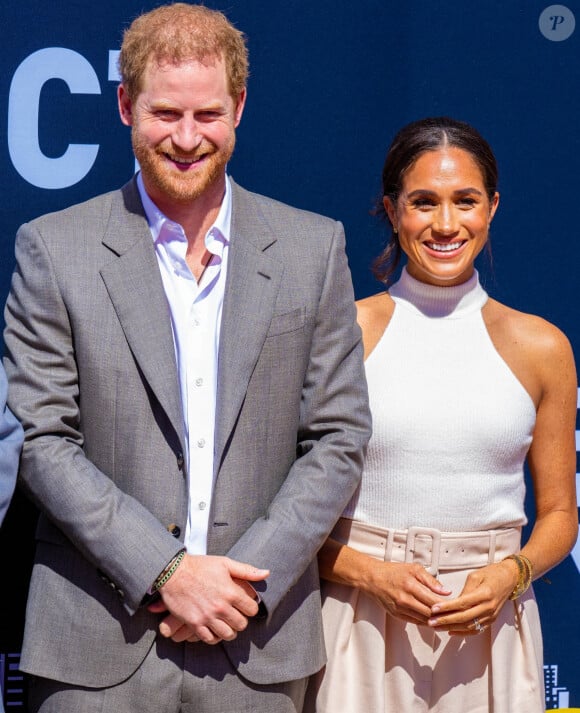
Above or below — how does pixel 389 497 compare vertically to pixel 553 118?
below

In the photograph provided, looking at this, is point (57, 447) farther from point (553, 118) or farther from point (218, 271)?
point (553, 118)

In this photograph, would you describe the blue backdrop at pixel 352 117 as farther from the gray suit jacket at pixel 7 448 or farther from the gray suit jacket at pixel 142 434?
the gray suit jacket at pixel 7 448

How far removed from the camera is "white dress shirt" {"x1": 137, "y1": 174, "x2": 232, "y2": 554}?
7.80ft

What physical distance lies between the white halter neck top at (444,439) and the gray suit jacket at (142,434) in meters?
0.18

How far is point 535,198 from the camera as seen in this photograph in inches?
129

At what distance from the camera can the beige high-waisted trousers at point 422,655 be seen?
8.49 ft

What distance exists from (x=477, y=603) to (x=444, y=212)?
87cm

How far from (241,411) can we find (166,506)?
0.24m

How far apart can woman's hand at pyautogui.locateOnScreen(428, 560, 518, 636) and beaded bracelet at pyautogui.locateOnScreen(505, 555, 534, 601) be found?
0.05 ft

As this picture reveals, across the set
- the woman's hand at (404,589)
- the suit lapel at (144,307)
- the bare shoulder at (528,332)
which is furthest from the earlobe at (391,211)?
the woman's hand at (404,589)

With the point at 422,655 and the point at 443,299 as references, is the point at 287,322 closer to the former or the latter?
the point at 443,299

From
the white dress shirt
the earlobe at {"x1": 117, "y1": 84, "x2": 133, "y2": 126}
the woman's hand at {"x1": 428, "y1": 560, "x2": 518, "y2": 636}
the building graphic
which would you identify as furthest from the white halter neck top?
the building graphic

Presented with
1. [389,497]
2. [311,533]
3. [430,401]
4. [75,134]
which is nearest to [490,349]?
[430,401]

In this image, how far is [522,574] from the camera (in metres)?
2.59
